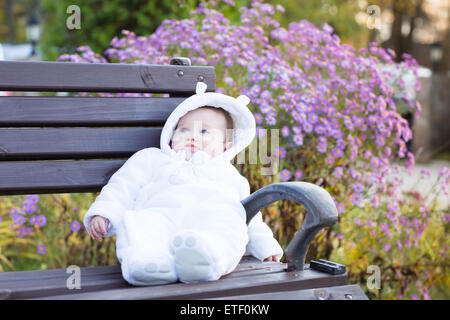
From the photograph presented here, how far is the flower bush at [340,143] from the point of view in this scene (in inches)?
107

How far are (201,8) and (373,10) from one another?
1.00 m

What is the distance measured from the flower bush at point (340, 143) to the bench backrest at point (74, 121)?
0.60m

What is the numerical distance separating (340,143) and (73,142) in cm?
124

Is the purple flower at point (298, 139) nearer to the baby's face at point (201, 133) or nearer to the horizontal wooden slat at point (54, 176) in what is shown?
the baby's face at point (201, 133)

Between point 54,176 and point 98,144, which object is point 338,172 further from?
point 54,176

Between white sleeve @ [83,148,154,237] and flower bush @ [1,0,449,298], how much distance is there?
0.73 meters

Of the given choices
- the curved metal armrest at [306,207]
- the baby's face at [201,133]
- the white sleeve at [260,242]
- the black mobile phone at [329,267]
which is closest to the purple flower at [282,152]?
the baby's face at [201,133]

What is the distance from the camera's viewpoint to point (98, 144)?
2068 millimetres

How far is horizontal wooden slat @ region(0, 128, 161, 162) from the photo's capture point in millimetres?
1968

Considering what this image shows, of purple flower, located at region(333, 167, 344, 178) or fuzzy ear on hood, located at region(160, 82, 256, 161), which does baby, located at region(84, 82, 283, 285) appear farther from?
purple flower, located at region(333, 167, 344, 178)

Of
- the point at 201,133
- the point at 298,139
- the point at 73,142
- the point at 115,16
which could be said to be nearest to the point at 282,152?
the point at 298,139

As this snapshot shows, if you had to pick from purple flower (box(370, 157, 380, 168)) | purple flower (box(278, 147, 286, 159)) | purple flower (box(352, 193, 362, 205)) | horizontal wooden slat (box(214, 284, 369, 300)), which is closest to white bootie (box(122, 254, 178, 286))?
horizontal wooden slat (box(214, 284, 369, 300))

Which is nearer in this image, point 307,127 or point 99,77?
point 99,77
